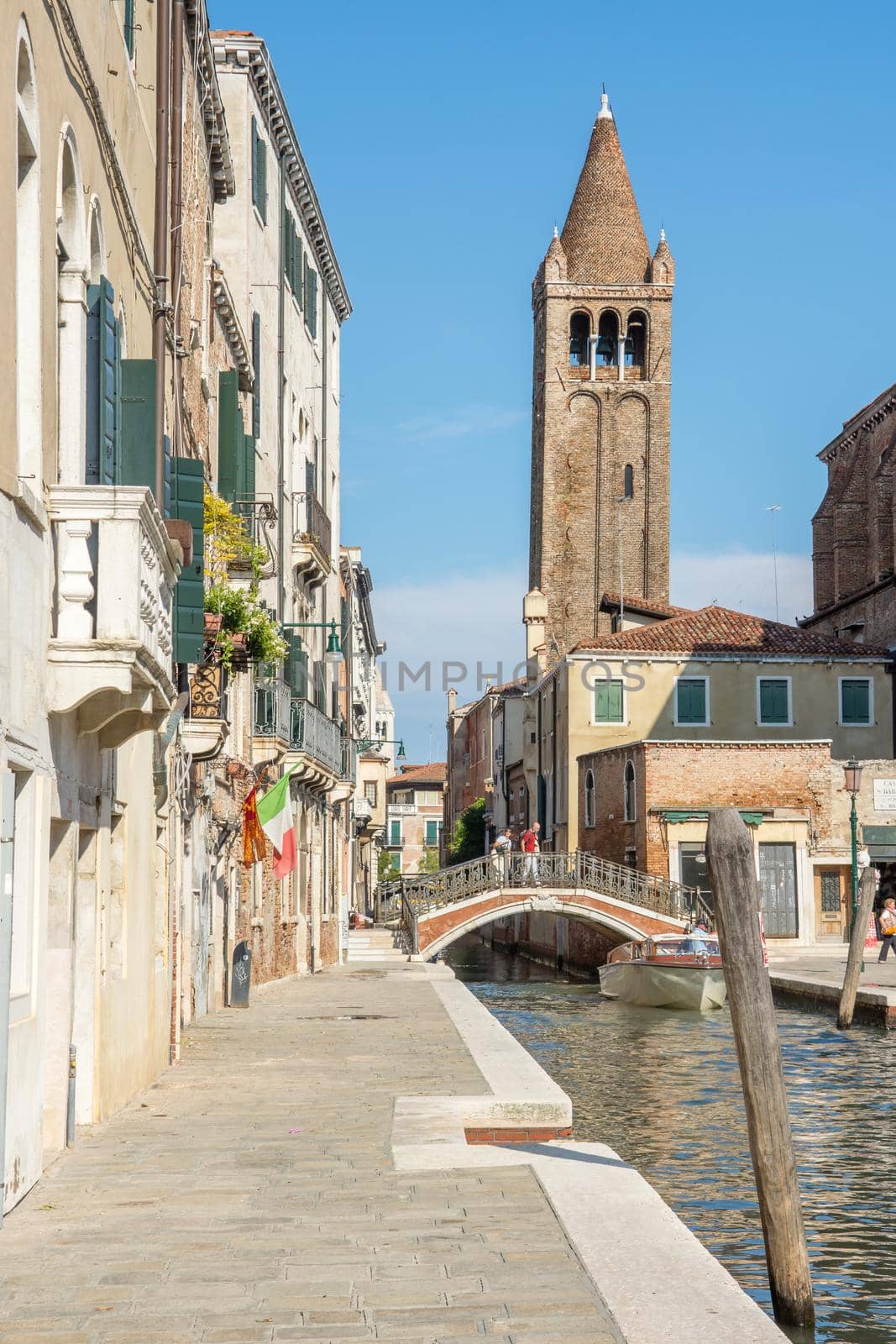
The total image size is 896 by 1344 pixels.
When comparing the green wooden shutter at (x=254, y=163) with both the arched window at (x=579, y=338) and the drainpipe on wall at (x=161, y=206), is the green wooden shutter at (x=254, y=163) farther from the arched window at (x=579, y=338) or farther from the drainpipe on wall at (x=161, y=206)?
the arched window at (x=579, y=338)

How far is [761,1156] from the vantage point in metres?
7.73

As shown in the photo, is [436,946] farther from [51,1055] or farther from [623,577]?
[623,577]

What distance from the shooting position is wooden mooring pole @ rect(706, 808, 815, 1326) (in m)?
7.69

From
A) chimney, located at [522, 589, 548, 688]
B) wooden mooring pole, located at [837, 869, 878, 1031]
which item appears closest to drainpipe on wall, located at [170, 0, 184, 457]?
wooden mooring pole, located at [837, 869, 878, 1031]

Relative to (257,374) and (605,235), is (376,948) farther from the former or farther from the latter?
(605,235)

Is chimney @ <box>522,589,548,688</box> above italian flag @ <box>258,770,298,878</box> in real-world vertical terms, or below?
above

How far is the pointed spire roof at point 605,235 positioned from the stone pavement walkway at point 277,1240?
63.7 meters

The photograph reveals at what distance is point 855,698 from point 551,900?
436 inches

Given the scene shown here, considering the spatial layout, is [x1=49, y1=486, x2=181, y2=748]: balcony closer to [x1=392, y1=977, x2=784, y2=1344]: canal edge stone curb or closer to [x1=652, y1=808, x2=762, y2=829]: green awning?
[x1=392, y1=977, x2=784, y2=1344]: canal edge stone curb

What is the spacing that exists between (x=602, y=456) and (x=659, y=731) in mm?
27887

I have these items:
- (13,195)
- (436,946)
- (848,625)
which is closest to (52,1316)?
(13,195)

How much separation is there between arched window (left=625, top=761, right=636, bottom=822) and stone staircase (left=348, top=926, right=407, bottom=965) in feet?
20.0

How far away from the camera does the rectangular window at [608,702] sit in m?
43.0

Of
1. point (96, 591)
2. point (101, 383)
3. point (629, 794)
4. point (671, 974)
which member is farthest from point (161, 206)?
point (629, 794)
